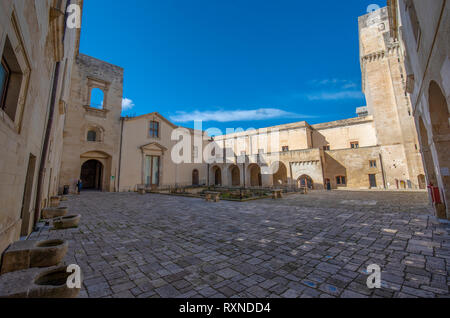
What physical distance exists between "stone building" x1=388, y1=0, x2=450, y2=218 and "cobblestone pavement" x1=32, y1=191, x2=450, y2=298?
6.37ft

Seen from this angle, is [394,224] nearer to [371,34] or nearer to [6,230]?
[6,230]

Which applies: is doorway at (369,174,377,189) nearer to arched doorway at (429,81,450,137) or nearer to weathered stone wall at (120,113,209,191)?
arched doorway at (429,81,450,137)

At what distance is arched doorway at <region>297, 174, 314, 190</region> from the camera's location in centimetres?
2182

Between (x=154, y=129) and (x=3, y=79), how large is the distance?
20482 millimetres

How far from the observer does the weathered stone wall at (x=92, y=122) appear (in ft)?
54.2

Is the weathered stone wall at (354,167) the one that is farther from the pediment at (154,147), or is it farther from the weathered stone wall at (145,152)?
the pediment at (154,147)

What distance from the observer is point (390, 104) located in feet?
70.7

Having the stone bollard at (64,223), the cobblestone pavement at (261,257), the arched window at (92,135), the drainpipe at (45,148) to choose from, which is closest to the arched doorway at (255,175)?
the arched window at (92,135)

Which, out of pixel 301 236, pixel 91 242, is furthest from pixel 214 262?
pixel 91 242

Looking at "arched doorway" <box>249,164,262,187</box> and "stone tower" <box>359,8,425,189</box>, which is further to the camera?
"arched doorway" <box>249,164,262,187</box>

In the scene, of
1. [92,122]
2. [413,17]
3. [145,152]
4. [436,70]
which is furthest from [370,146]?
[92,122]

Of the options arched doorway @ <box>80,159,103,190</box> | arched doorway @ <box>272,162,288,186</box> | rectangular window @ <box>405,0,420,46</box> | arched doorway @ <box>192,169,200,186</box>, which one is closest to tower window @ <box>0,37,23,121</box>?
rectangular window @ <box>405,0,420,46</box>
